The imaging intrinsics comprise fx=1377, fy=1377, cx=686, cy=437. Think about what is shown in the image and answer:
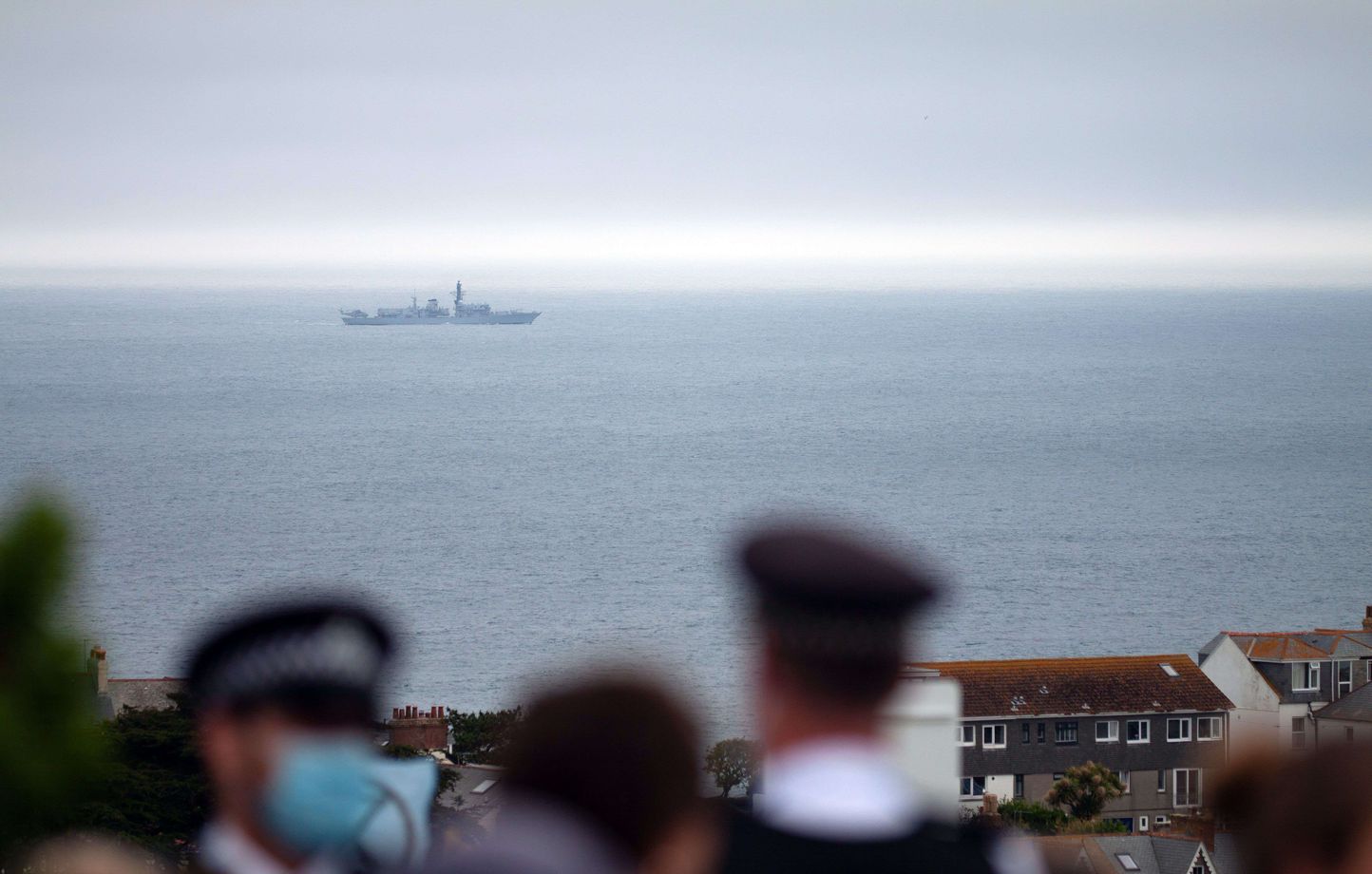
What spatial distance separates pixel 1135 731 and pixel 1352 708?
4136mm

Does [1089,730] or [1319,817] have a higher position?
[1319,817]

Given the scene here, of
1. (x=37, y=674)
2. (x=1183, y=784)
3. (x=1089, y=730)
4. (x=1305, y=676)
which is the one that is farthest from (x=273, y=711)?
(x=1305, y=676)

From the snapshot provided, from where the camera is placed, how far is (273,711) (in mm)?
1607

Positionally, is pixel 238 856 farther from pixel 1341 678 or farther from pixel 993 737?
pixel 1341 678

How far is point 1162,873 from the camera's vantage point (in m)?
11.4

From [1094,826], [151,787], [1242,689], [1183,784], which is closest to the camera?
[151,787]

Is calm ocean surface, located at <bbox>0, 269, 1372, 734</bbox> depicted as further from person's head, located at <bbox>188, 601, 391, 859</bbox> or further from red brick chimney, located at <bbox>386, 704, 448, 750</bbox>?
red brick chimney, located at <bbox>386, 704, 448, 750</bbox>

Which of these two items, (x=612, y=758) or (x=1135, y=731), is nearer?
(x=612, y=758)

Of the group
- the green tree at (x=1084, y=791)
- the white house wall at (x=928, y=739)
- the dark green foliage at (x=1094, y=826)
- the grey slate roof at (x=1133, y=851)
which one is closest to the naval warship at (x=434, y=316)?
the dark green foliage at (x=1094, y=826)

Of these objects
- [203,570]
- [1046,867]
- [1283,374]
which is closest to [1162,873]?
[1046,867]

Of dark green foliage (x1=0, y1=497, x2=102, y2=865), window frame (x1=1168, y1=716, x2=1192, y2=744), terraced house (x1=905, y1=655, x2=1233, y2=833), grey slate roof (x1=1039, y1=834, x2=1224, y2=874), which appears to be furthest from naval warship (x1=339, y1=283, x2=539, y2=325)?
dark green foliage (x1=0, y1=497, x2=102, y2=865)

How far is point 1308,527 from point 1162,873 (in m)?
50.8

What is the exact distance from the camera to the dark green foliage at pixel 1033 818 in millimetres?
18672

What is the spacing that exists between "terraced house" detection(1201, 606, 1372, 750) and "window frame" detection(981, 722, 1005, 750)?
415 cm
